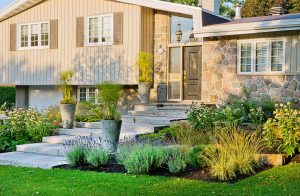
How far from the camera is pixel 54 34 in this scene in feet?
61.4

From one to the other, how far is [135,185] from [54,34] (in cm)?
1289

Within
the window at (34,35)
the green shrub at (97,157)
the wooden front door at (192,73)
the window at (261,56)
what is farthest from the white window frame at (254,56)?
the window at (34,35)

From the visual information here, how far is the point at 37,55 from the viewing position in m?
19.2

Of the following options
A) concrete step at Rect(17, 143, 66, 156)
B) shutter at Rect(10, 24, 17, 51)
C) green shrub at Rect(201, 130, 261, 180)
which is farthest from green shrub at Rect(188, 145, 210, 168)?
shutter at Rect(10, 24, 17, 51)

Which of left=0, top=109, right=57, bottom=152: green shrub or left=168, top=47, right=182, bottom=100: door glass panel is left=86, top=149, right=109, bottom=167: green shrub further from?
left=168, top=47, right=182, bottom=100: door glass panel

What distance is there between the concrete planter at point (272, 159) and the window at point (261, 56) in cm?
594

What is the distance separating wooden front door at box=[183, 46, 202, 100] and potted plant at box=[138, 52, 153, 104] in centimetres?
131

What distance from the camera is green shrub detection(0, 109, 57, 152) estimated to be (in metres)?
12.1

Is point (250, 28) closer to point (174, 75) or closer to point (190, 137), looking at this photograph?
point (174, 75)

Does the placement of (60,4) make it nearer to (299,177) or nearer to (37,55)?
(37,55)

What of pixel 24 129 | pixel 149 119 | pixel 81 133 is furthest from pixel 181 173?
pixel 24 129

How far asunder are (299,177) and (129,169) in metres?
2.93

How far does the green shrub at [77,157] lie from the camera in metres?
8.91

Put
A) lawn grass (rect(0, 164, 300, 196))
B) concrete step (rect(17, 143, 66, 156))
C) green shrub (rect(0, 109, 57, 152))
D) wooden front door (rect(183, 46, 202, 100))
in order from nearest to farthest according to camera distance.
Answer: lawn grass (rect(0, 164, 300, 196)) < concrete step (rect(17, 143, 66, 156)) < green shrub (rect(0, 109, 57, 152)) < wooden front door (rect(183, 46, 202, 100))
